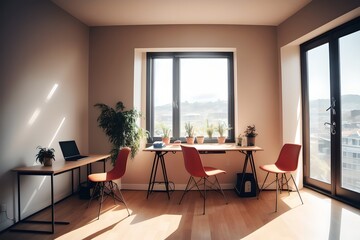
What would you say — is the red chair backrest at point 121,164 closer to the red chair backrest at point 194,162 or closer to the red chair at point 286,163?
the red chair backrest at point 194,162

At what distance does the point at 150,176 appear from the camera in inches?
166

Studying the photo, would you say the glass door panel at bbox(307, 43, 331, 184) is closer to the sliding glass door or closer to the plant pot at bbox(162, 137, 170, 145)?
the sliding glass door

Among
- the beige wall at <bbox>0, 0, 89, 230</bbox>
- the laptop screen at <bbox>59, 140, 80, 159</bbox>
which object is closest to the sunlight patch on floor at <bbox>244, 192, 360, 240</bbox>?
the laptop screen at <bbox>59, 140, 80, 159</bbox>

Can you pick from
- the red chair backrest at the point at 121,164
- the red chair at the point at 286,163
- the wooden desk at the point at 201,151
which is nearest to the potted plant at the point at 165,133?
the wooden desk at the point at 201,151

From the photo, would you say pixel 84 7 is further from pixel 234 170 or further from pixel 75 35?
pixel 234 170

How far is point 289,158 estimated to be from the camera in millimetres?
3494

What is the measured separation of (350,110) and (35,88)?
15.1 ft

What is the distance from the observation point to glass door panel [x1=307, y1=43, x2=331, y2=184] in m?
3.63

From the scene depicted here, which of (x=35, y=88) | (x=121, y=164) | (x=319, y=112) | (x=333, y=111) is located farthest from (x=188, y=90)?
(x=35, y=88)

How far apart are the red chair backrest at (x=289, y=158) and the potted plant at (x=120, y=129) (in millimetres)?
2483

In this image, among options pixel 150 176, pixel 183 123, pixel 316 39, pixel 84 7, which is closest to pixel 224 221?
pixel 150 176

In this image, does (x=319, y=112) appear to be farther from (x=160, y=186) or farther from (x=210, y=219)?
(x=160, y=186)

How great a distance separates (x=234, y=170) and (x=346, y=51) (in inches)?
105

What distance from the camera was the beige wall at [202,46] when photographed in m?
4.22
